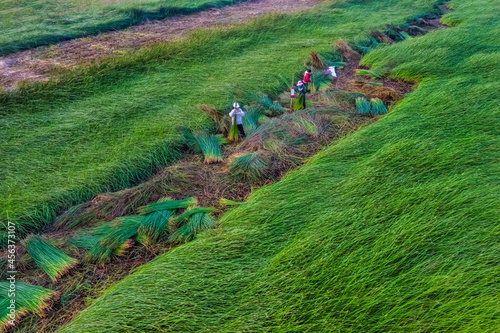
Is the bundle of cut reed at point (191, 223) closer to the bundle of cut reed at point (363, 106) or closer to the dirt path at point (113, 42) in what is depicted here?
the bundle of cut reed at point (363, 106)

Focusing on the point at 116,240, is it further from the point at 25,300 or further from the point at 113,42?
the point at 113,42

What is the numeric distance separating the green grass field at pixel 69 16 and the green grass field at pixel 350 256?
6997 mm

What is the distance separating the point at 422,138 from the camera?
4328 mm

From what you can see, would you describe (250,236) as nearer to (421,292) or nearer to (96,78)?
(421,292)

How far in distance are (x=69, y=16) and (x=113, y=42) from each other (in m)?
2.41

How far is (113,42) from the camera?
313 inches

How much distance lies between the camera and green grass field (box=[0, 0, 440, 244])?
3.90m

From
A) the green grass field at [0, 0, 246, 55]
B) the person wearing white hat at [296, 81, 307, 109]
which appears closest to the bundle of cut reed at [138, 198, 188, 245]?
the person wearing white hat at [296, 81, 307, 109]

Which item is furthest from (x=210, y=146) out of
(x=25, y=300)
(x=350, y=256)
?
(x=25, y=300)

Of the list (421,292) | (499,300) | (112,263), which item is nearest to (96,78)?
(112,263)

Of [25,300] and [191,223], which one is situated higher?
[191,223]

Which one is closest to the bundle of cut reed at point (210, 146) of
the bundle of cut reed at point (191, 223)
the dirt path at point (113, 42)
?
the bundle of cut reed at point (191, 223)

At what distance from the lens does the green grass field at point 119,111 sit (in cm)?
390

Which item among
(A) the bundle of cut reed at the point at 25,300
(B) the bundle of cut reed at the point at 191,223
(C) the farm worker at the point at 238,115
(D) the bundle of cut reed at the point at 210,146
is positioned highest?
(C) the farm worker at the point at 238,115
